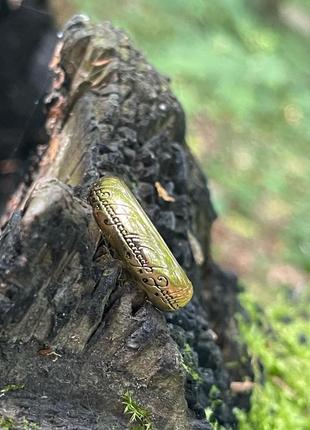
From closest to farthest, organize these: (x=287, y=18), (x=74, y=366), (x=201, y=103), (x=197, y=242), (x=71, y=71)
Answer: (x=74, y=366)
(x=71, y=71)
(x=197, y=242)
(x=201, y=103)
(x=287, y=18)

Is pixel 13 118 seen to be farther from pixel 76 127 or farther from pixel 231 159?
pixel 231 159

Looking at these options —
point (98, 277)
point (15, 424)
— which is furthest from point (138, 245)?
point (15, 424)

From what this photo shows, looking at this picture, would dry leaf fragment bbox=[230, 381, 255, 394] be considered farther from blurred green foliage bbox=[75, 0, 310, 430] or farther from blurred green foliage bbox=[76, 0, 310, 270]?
blurred green foliage bbox=[76, 0, 310, 270]

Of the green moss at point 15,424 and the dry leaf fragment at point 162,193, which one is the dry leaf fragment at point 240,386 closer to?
the dry leaf fragment at point 162,193

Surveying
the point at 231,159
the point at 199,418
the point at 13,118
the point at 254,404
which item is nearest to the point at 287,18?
the point at 231,159

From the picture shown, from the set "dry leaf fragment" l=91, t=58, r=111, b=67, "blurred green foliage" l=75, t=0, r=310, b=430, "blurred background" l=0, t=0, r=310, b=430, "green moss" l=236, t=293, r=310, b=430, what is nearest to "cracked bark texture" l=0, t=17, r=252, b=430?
"dry leaf fragment" l=91, t=58, r=111, b=67

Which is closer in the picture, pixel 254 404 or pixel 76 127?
pixel 76 127

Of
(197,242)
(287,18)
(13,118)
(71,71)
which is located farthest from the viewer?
(287,18)
